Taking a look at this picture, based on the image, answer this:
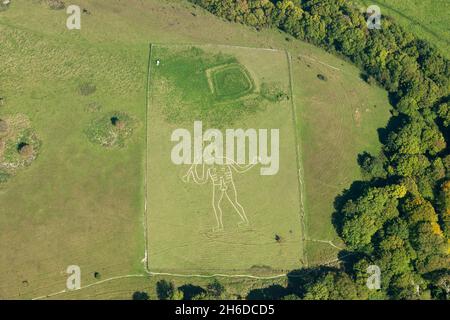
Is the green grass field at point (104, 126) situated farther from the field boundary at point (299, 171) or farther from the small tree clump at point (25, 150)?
the small tree clump at point (25, 150)

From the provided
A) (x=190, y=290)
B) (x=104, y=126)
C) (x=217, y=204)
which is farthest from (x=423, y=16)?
(x=190, y=290)

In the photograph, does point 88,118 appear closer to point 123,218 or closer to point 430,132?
point 123,218

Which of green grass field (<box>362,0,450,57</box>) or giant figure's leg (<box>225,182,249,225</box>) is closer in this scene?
giant figure's leg (<box>225,182,249,225</box>)

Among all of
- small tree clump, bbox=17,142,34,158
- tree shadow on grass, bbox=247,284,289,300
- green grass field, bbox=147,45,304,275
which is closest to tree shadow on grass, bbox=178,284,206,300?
green grass field, bbox=147,45,304,275

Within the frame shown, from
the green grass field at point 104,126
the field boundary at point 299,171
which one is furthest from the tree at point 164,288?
the field boundary at point 299,171

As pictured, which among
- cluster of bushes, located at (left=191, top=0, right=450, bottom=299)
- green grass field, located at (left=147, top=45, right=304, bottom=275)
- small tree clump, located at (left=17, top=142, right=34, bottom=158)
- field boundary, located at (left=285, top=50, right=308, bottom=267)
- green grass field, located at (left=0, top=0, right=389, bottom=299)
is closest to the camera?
green grass field, located at (left=0, top=0, right=389, bottom=299)

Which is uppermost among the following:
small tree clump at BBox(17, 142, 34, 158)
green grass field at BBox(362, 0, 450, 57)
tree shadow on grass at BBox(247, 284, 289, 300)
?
green grass field at BBox(362, 0, 450, 57)

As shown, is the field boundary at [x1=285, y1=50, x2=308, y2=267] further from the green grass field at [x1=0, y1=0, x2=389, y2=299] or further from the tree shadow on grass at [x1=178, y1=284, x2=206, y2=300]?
the tree shadow on grass at [x1=178, y1=284, x2=206, y2=300]
